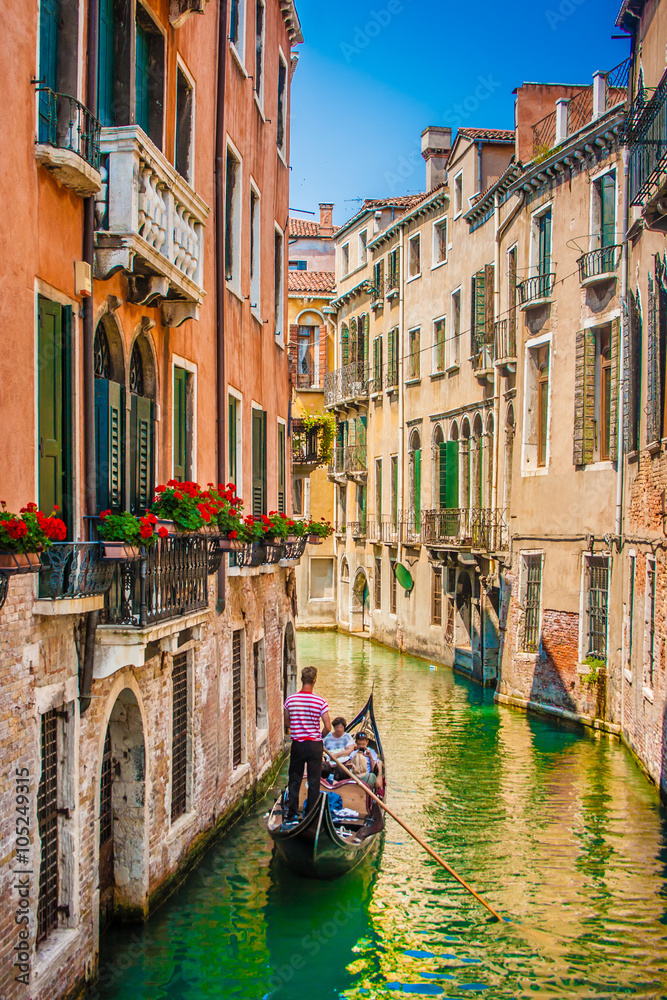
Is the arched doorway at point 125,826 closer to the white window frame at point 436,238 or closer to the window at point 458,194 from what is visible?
the window at point 458,194

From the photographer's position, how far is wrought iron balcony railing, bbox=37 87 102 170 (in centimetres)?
659

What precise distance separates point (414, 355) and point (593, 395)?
12330 mm

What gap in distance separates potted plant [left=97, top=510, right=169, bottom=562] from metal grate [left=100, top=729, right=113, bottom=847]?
2.15 metres

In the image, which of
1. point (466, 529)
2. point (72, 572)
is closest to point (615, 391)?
point (466, 529)

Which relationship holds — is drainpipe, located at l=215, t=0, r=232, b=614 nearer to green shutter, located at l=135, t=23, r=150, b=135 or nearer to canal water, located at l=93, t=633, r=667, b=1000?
green shutter, located at l=135, t=23, r=150, b=135

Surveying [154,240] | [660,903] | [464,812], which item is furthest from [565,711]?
[154,240]

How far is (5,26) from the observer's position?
603 cm

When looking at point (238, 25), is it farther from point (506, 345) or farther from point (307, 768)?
point (506, 345)

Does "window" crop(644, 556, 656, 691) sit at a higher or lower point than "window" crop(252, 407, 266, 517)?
lower

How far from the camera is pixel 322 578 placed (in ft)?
121

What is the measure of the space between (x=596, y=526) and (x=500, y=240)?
806 centimetres

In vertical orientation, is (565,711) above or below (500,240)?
below

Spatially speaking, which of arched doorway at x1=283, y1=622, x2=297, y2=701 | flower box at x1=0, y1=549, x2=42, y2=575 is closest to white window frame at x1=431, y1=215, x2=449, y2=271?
arched doorway at x1=283, y1=622, x2=297, y2=701

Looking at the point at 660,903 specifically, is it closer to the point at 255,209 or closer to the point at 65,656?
the point at 65,656
